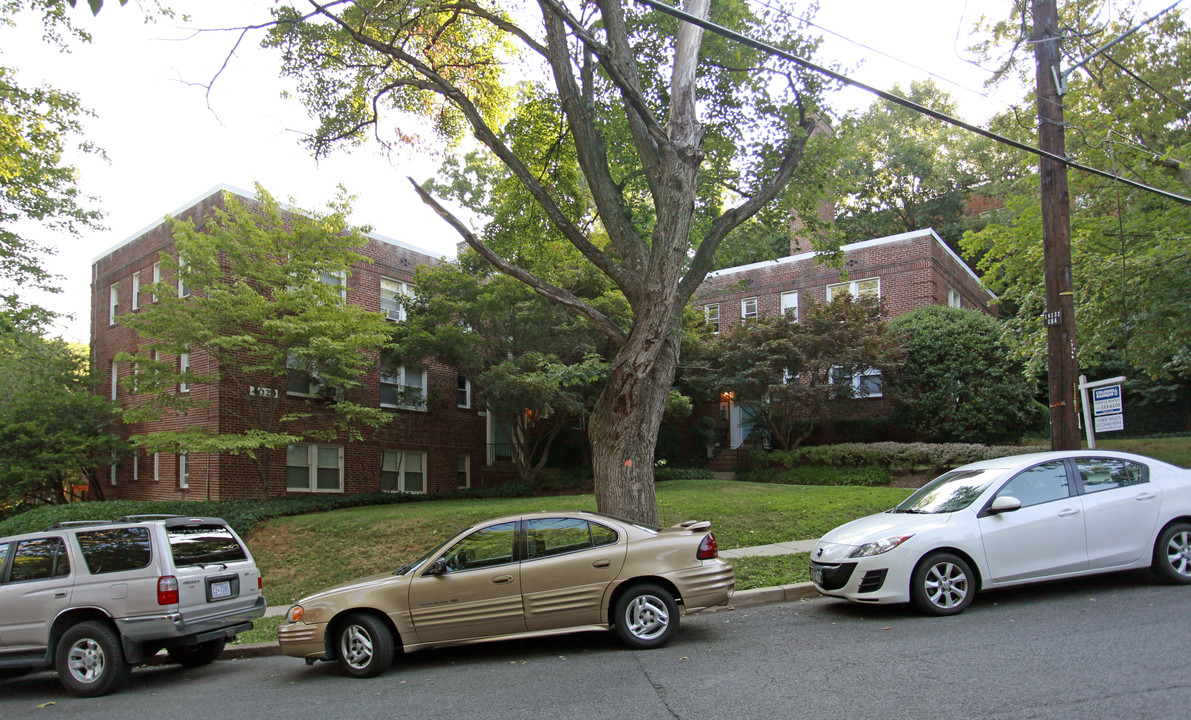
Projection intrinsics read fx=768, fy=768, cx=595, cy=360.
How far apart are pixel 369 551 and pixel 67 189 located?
655 inches

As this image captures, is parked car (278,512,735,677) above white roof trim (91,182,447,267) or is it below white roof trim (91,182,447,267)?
below

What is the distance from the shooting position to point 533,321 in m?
20.9

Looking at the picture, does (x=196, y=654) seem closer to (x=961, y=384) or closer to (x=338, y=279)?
(x=338, y=279)

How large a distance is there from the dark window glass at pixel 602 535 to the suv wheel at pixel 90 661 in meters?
4.66

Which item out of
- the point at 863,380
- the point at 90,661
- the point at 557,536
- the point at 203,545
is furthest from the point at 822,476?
the point at 90,661

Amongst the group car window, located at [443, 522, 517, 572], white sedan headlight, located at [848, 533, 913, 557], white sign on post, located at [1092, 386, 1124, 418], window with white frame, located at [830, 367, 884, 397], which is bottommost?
white sedan headlight, located at [848, 533, 913, 557]

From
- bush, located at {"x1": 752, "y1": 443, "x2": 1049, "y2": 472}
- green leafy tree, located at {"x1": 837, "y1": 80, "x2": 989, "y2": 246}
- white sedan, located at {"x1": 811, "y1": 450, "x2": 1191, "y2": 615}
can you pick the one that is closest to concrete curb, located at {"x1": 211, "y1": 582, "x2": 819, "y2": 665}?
white sedan, located at {"x1": 811, "y1": 450, "x2": 1191, "y2": 615}

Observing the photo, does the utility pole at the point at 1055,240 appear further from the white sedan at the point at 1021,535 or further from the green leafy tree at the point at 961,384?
the green leafy tree at the point at 961,384

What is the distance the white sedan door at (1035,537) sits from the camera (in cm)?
749

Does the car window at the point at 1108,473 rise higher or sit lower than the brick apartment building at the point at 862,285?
lower

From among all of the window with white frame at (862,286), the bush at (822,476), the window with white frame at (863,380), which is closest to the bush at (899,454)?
the bush at (822,476)

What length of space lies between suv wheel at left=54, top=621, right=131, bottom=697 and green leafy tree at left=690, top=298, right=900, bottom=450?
58.3 feet

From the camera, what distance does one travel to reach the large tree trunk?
9.87 meters

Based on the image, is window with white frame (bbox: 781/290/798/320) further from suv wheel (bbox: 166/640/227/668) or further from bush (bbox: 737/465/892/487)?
suv wheel (bbox: 166/640/227/668)
